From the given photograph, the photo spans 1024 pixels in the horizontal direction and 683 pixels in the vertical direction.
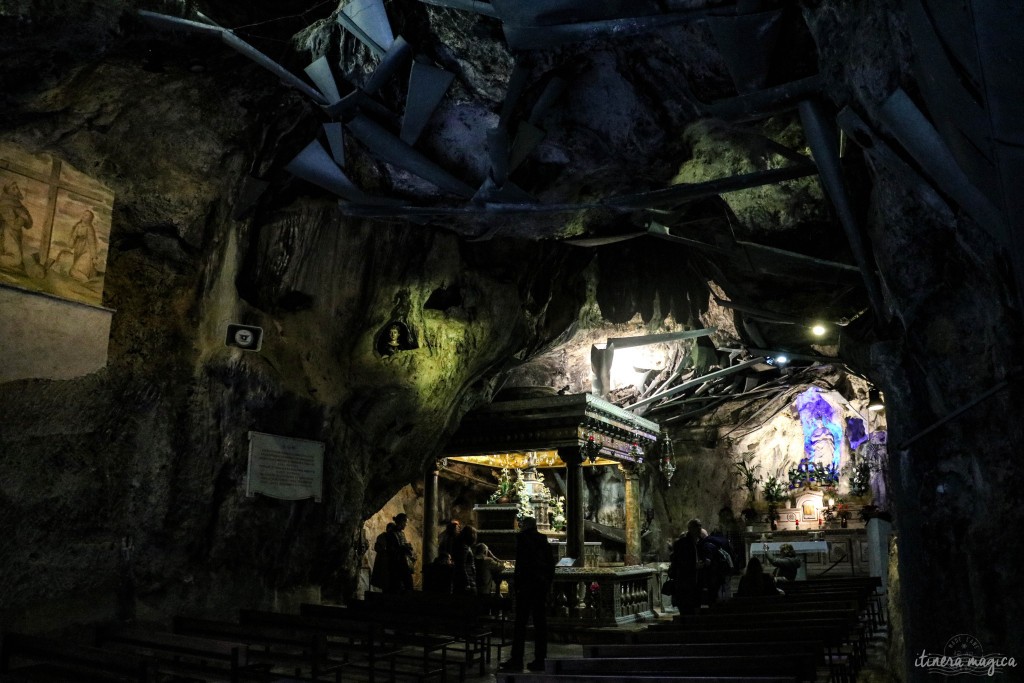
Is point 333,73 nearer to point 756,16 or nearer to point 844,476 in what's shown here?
point 756,16

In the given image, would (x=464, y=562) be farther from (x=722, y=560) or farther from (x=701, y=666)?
(x=701, y=666)

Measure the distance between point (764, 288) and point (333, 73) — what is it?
26.0ft

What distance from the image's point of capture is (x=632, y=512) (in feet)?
55.3

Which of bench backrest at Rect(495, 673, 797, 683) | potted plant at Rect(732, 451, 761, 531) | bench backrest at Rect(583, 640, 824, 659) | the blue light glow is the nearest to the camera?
bench backrest at Rect(495, 673, 797, 683)

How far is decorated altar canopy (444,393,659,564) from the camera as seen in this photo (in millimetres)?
14055

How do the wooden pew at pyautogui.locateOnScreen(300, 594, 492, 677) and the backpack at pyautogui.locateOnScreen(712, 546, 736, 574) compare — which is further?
the backpack at pyautogui.locateOnScreen(712, 546, 736, 574)

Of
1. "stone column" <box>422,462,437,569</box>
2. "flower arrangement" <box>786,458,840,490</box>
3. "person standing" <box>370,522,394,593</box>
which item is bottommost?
"person standing" <box>370,522,394,593</box>

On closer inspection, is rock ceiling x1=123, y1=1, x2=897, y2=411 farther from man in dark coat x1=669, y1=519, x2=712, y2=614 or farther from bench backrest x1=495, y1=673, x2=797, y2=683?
bench backrest x1=495, y1=673, x2=797, y2=683

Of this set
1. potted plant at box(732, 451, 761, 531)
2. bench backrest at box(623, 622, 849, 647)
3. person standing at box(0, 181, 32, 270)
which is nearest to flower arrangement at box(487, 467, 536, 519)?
potted plant at box(732, 451, 761, 531)

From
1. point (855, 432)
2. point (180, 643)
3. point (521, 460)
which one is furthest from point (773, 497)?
point (180, 643)

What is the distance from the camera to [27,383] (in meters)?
7.37

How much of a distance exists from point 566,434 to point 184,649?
29.8 feet

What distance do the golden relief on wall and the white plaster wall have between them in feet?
0.46

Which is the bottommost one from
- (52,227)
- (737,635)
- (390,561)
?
(737,635)
